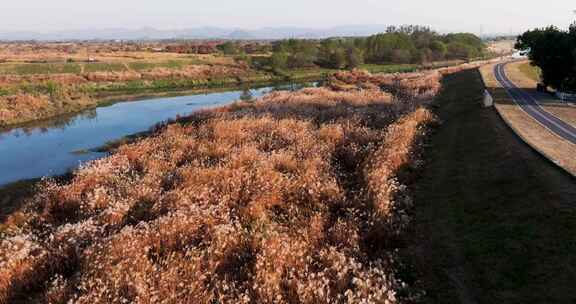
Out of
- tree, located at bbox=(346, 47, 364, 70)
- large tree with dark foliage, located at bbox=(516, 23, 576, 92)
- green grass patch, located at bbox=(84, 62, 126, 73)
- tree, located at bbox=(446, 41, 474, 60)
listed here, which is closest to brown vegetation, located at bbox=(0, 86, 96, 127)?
green grass patch, located at bbox=(84, 62, 126, 73)

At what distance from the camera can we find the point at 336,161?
20531mm

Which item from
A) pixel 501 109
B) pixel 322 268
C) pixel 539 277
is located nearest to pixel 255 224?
pixel 322 268

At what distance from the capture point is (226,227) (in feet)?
39.5

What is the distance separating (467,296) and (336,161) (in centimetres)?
1135

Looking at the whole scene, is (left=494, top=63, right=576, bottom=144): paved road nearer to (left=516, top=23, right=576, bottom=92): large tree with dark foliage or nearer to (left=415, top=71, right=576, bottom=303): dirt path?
(left=516, top=23, right=576, bottom=92): large tree with dark foliage

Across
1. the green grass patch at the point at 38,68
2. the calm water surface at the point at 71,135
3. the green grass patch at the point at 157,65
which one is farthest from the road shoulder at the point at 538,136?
the green grass patch at the point at 38,68

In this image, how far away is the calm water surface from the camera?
2814 cm

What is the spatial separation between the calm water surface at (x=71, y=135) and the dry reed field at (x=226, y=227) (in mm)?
9070

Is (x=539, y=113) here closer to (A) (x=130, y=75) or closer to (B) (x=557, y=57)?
(B) (x=557, y=57)

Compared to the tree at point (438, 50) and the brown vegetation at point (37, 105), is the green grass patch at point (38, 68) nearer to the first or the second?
the brown vegetation at point (37, 105)

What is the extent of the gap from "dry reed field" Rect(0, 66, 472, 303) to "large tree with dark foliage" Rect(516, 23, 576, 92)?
2764cm

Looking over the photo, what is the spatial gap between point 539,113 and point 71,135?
40.6 m

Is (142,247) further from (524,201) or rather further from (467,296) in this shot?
(524,201)

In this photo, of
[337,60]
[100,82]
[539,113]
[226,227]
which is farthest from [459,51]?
[226,227]
